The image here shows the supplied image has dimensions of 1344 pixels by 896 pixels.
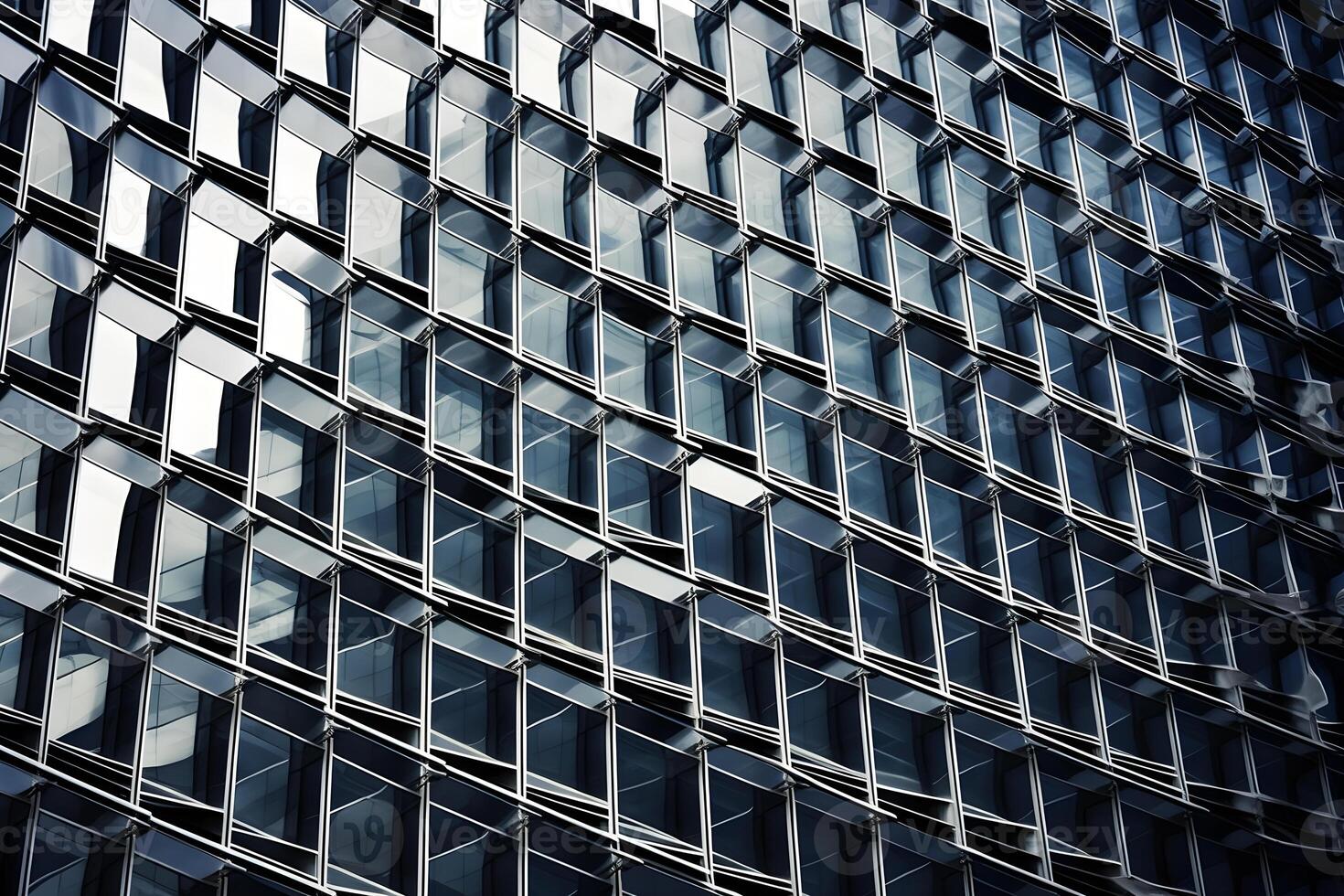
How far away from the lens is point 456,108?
113 feet

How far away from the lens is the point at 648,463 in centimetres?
3341

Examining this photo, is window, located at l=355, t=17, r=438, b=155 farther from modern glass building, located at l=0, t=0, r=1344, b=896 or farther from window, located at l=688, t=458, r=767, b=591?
window, located at l=688, t=458, r=767, b=591

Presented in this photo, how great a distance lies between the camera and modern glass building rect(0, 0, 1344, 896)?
90.2 ft

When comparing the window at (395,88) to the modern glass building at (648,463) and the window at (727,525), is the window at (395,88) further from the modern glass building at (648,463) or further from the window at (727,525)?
the window at (727,525)

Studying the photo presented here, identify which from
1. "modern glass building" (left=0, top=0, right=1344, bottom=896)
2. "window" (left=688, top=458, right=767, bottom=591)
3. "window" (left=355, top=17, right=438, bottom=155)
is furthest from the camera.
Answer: "window" (left=355, top=17, right=438, bottom=155)

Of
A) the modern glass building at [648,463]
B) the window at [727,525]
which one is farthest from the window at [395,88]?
the window at [727,525]

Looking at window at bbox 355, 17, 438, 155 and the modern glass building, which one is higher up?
window at bbox 355, 17, 438, 155

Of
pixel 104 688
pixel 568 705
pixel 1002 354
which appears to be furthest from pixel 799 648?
pixel 104 688

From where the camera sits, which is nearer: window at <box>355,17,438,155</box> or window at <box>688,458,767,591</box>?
window at <box>688,458,767,591</box>

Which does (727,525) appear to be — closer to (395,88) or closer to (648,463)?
(648,463)

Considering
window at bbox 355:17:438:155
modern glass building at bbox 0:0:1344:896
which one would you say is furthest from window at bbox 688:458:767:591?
window at bbox 355:17:438:155

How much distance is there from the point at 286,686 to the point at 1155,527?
761 inches

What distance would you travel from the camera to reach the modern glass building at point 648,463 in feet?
90.2

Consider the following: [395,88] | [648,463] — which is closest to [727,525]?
[648,463]
